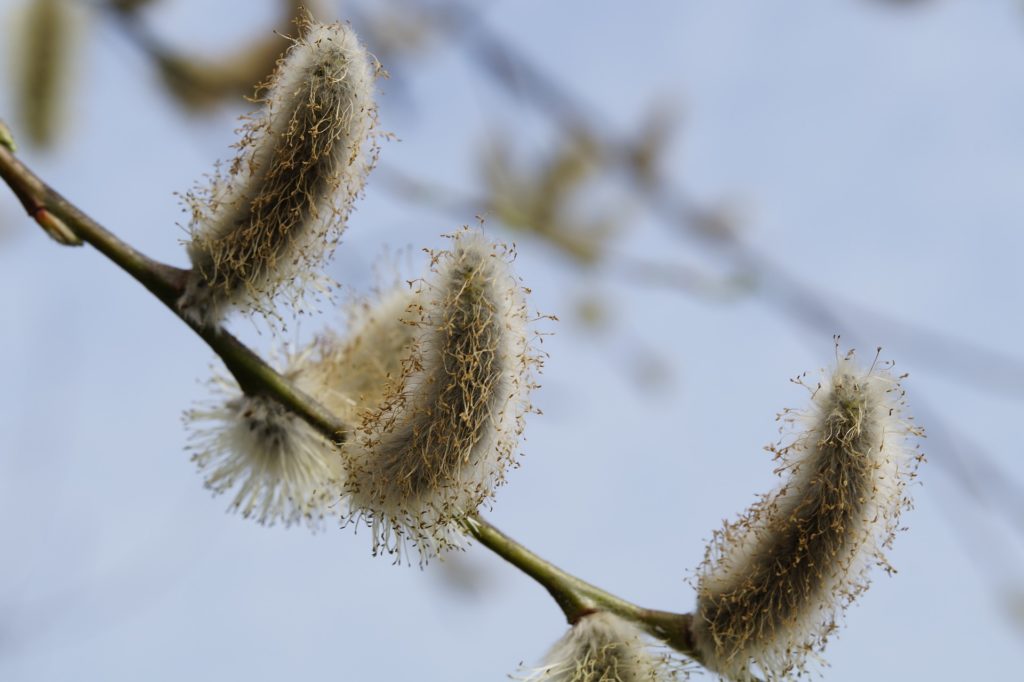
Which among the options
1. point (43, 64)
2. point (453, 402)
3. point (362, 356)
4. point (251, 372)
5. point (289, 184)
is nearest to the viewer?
point (453, 402)

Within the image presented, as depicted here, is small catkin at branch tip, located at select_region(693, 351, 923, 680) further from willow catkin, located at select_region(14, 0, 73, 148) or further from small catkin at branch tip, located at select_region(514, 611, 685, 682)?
willow catkin, located at select_region(14, 0, 73, 148)

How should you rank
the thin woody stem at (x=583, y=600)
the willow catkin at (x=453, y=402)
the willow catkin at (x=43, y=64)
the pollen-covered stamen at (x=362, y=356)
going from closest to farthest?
the willow catkin at (x=453, y=402) → the thin woody stem at (x=583, y=600) → the pollen-covered stamen at (x=362, y=356) → the willow catkin at (x=43, y=64)

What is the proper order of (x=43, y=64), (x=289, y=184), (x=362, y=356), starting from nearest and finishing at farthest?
(x=289, y=184) → (x=362, y=356) → (x=43, y=64)

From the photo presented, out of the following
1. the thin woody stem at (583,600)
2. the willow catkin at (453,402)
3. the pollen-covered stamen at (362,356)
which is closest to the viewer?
the willow catkin at (453,402)

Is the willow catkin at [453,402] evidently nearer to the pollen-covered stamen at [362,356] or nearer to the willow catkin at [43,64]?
the pollen-covered stamen at [362,356]

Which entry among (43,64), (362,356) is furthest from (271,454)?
(43,64)

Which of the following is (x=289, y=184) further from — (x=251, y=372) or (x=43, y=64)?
(x=43, y=64)

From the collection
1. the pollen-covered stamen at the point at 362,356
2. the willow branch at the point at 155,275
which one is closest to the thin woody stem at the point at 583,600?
the willow branch at the point at 155,275

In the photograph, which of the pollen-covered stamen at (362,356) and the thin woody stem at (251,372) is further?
the pollen-covered stamen at (362,356)
